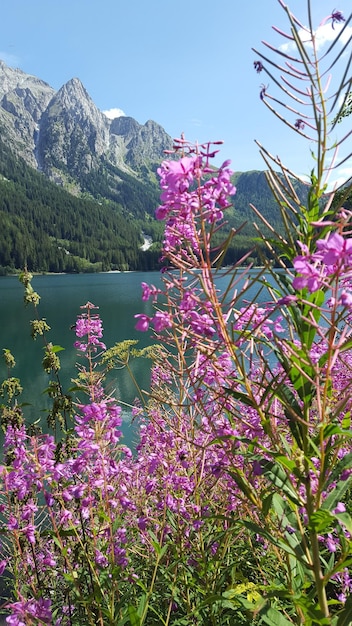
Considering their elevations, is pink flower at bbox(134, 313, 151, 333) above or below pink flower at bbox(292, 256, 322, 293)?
below

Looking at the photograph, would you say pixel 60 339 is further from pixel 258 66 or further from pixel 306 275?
pixel 306 275

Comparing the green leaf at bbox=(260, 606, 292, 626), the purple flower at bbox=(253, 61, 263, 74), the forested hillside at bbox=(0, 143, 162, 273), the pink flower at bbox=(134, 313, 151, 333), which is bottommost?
the green leaf at bbox=(260, 606, 292, 626)

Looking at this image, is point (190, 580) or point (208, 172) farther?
point (190, 580)

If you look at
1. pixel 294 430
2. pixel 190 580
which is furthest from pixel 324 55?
pixel 190 580

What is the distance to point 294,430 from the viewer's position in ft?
4.85

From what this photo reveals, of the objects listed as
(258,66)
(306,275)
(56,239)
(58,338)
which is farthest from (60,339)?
(56,239)

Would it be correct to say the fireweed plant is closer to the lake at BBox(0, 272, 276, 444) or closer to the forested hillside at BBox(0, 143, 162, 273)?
the lake at BBox(0, 272, 276, 444)

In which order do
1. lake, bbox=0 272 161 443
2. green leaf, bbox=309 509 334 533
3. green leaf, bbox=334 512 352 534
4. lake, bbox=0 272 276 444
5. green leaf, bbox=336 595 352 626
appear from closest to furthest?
green leaf, bbox=334 512 352 534 < green leaf, bbox=309 509 334 533 < green leaf, bbox=336 595 352 626 < lake, bbox=0 272 276 444 < lake, bbox=0 272 161 443

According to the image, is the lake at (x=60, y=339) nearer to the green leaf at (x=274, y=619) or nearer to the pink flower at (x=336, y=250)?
the green leaf at (x=274, y=619)

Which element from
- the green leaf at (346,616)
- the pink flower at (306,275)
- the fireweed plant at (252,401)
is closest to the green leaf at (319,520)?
the fireweed plant at (252,401)

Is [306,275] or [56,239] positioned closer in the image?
[306,275]

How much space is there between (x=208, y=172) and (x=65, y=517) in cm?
305

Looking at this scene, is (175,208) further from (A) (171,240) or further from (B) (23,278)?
(B) (23,278)

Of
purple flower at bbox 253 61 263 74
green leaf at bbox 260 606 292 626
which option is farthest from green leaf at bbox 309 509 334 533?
purple flower at bbox 253 61 263 74
